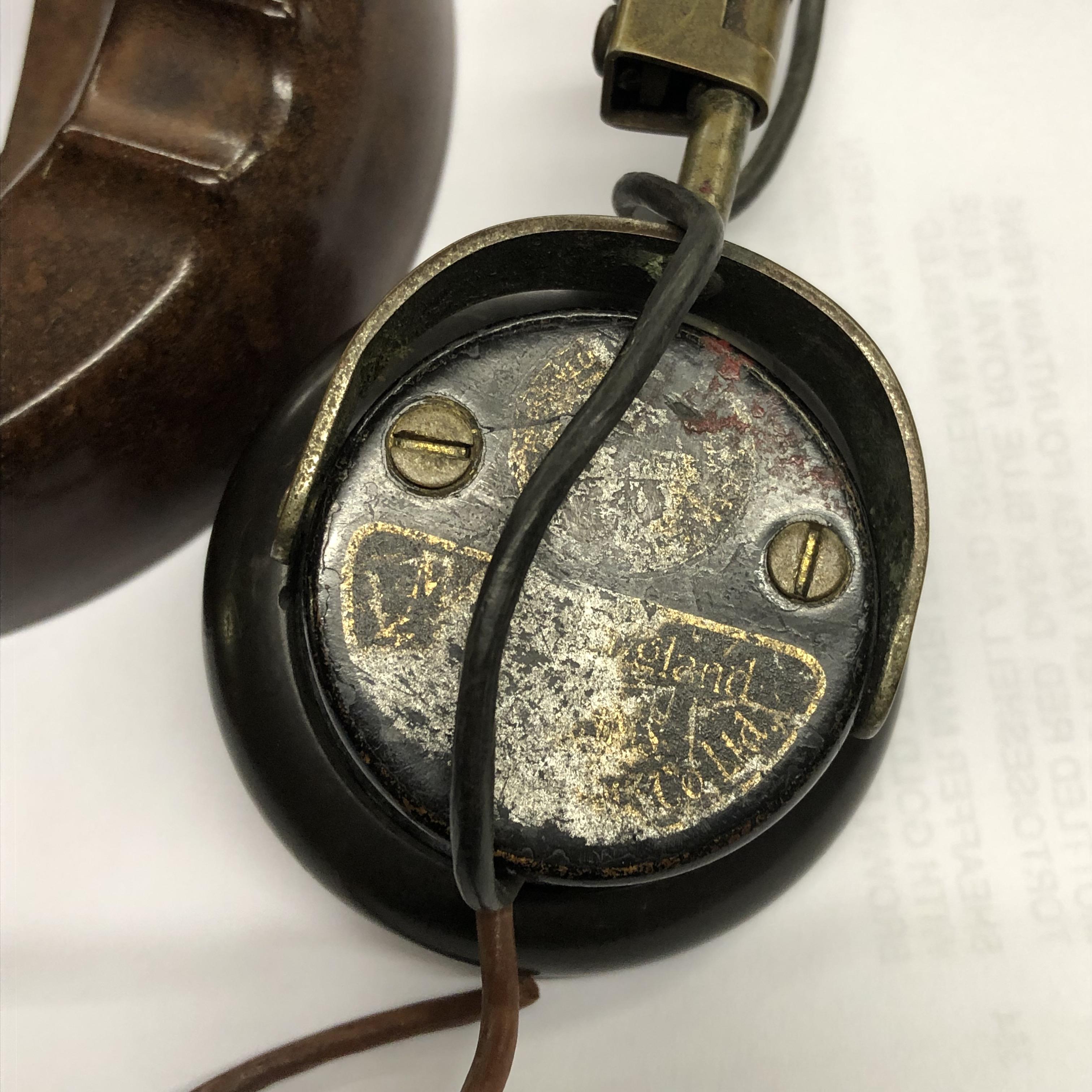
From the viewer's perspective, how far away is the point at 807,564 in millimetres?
563

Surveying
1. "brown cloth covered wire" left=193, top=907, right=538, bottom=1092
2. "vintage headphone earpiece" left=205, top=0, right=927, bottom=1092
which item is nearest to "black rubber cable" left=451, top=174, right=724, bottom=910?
"vintage headphone earpiece" left=205, top=0, right=927, bottom=1092

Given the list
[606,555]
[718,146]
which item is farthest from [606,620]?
[718,146]

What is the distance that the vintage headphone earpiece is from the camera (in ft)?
1.72

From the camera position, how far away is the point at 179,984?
A: 762 millimetres

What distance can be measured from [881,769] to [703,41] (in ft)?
1.71

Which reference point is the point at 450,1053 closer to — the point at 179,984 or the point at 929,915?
the point at 179,984

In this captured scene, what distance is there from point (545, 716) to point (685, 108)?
0.39 metres

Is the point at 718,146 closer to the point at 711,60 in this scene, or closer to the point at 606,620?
the point at 711,60

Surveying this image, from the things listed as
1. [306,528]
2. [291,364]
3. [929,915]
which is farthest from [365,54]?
[929,915]

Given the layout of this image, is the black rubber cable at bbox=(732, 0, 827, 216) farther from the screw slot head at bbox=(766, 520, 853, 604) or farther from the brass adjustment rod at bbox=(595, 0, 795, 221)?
the screw slot head at bbox=(766, 520, 853, 604)

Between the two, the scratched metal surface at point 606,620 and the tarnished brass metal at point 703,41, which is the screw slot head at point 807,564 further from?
the tarnished brass metal at point 703,41

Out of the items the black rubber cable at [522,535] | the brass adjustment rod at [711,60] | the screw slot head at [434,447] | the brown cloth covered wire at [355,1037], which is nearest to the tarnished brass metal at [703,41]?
the brass adjustment rod at [711,60]

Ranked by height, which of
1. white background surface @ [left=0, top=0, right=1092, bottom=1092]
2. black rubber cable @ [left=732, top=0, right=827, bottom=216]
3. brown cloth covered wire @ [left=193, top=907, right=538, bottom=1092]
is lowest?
brown cloth covered wire @ [left=193, top=907, right=538, bottom=1092]

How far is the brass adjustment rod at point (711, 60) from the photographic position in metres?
0.59
